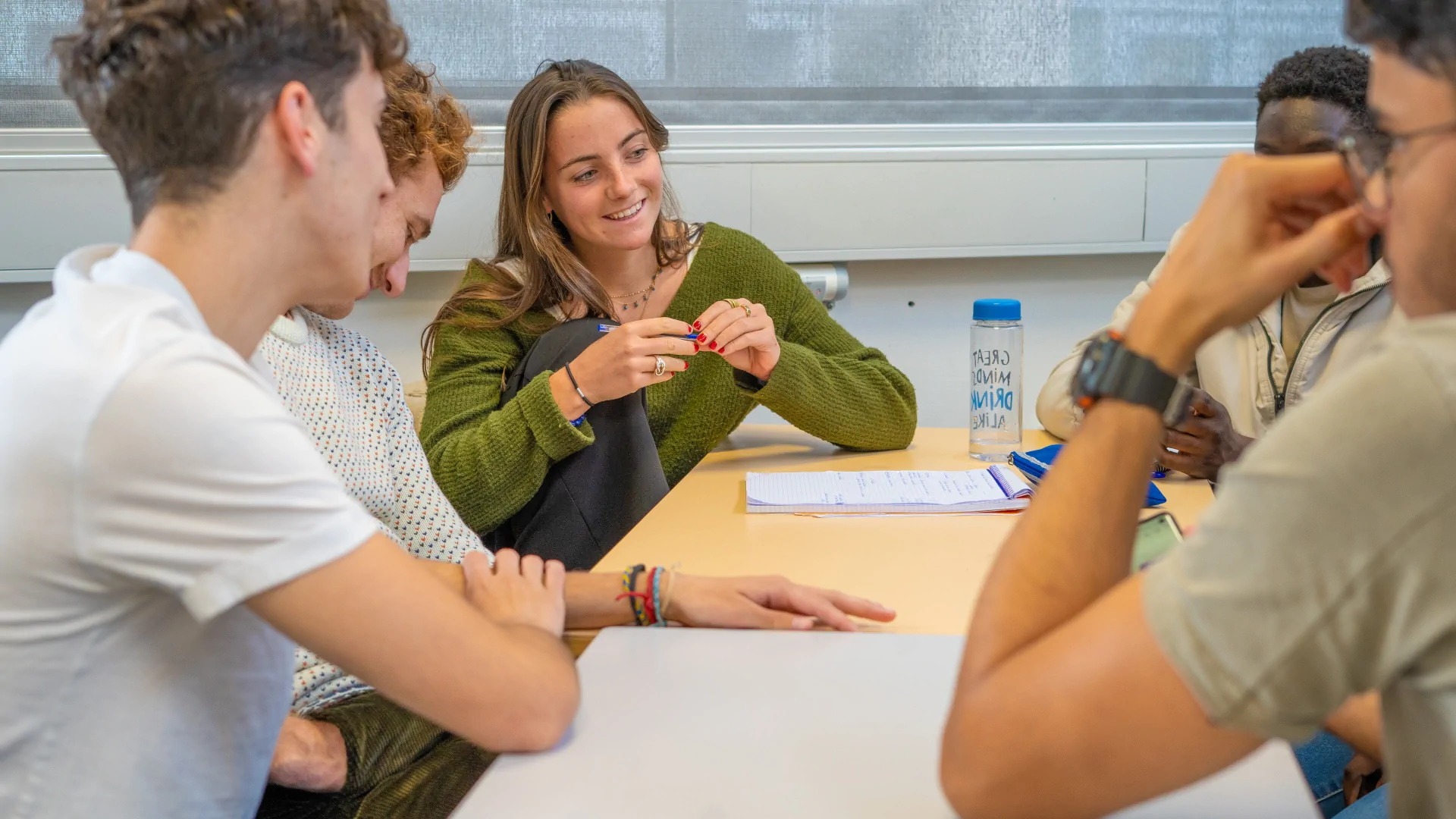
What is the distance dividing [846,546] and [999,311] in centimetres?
56

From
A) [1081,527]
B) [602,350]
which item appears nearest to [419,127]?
[602,350]

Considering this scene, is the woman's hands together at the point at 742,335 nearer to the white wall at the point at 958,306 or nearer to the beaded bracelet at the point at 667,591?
the beaded bracelet at the point at 667,591

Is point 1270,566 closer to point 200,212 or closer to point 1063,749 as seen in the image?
point 1063,749

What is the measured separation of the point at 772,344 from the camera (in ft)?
6.20

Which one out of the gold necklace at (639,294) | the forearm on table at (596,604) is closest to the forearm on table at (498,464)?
the gold necklace at (639,294)

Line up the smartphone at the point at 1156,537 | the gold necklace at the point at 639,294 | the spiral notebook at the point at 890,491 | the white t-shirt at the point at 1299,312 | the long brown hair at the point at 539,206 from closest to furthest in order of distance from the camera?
the smartphone at the point at 1156,537
the spiral notebook at the point at 890,491
the white t-shirt at the point at 1299,312
the long brown hair at the point at 539,206
the gold necklace at the point at 639,294

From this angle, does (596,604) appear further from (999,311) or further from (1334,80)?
(1334,80)

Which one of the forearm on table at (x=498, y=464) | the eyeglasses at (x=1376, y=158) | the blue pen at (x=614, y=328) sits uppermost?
the eyeglasses at (x=1376, y=158)

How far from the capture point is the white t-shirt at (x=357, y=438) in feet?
4.40

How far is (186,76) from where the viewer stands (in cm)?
83

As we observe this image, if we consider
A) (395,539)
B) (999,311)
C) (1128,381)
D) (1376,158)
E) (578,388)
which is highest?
(1376,158)

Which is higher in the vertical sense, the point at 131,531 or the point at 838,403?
the point at 131,531

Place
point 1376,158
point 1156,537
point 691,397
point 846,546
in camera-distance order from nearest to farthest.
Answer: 1. point 1376,158
2. point 1156,537
3. point 846,546
4. point 691,397

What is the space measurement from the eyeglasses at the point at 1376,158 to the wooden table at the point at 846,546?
1.61 ft
